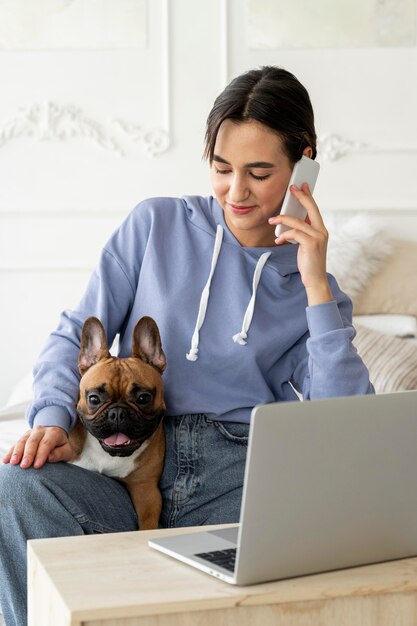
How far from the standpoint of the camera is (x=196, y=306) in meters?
1.76

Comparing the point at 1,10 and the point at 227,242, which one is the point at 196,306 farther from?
the point at 1,10

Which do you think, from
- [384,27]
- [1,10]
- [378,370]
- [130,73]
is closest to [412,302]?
[378,370]

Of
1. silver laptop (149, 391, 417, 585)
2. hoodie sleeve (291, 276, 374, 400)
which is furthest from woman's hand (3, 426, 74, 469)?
hoodie sleeve (291, 276, 374, 400)

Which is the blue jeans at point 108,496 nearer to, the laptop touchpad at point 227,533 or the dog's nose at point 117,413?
the dog's nose at point 117,413

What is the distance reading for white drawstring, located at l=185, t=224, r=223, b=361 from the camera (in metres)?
1.71

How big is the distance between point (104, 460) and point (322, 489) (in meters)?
0.61

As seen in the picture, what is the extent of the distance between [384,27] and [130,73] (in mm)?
864

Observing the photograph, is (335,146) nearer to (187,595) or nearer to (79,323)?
(79,323)

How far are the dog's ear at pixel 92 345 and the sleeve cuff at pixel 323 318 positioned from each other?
36 centimetres

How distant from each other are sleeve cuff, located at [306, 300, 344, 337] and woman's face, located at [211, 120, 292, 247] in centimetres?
21

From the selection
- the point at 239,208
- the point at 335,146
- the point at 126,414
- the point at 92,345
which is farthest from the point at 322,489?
the point at 335,146

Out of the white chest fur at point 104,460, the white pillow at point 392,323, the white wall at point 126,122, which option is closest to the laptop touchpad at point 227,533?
the white chest fur at point 104,460

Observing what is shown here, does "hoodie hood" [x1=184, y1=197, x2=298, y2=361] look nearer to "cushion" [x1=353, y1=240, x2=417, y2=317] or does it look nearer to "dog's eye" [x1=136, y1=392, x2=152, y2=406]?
"dog's eye" [x1=136, y1=392, x2=152, y2=406]

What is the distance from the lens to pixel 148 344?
1646 millimetres
